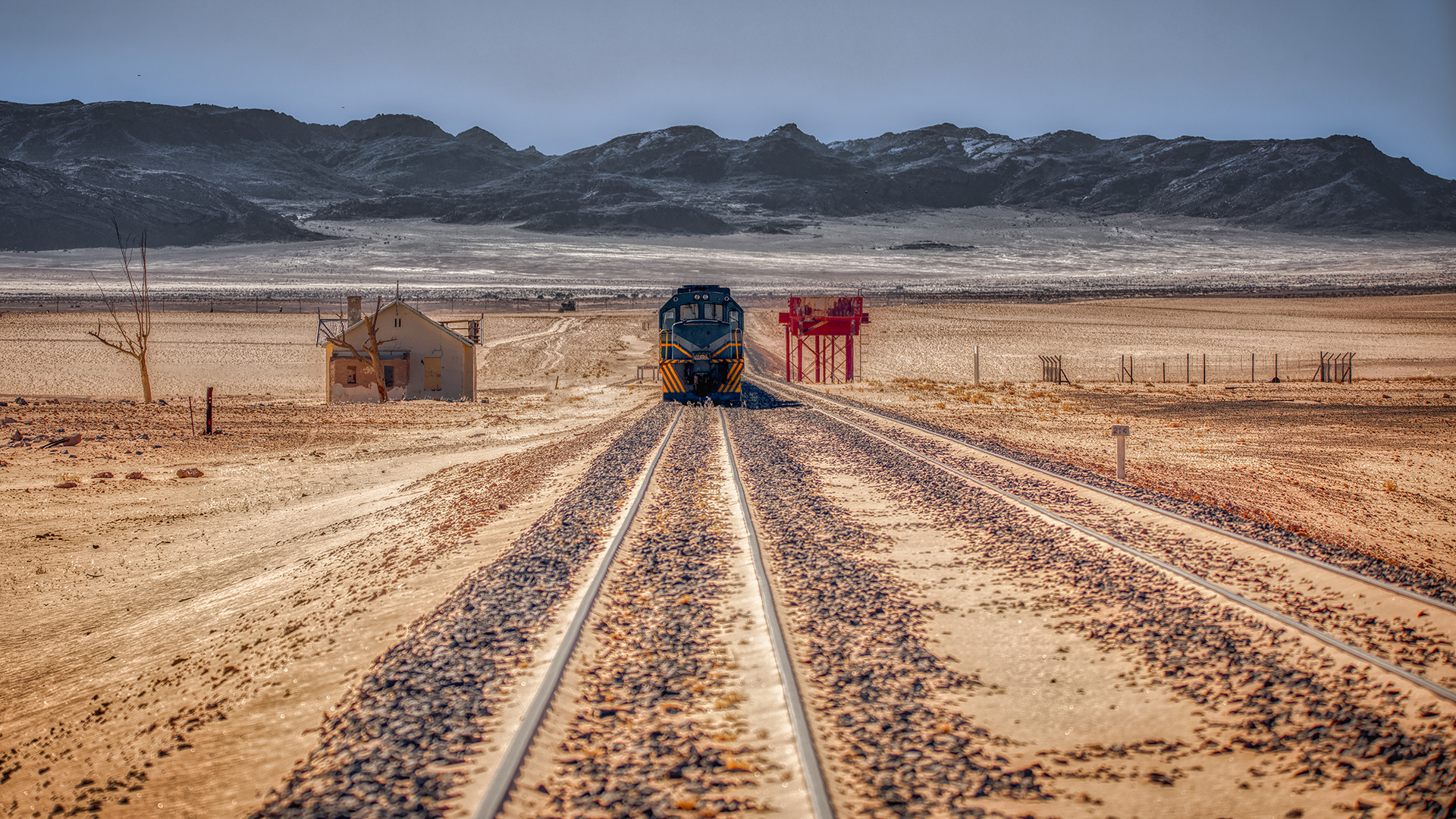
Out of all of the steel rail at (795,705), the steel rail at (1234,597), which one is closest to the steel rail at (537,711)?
the steel rail at (795,705)

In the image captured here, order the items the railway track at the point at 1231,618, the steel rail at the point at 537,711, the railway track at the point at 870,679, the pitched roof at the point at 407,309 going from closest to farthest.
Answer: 1. the steel rail at the point at 537,711
2. the railway track at the point at 870,679
3. the railway track at the point at 1231,618
4. the pitched roof at the point at 407,309

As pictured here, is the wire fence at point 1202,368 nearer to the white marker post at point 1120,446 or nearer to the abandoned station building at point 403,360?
the abandoned station building at point 403,360

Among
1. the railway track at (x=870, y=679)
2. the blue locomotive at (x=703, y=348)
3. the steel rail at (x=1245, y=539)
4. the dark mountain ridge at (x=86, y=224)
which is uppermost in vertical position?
the dark mountain ridge at (x=86, y=224)

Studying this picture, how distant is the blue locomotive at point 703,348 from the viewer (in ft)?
96.6

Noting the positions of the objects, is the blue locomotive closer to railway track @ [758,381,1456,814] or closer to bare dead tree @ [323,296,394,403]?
bare dead tree @ [323,296,394,403]

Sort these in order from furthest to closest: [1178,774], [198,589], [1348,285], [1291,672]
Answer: [1348,285] < [198,589] < [1291,672] < [1178,774]

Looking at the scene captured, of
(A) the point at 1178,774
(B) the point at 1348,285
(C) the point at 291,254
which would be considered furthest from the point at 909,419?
(C) the point at 291,254

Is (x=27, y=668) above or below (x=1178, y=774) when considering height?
below

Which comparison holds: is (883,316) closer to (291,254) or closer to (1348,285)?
(1348,285)

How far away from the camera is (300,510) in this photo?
1570cm

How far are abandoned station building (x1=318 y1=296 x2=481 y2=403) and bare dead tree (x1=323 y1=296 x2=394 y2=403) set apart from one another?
10 centimetres

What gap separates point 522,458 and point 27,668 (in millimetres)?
11000

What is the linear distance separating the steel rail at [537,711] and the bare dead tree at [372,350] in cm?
3122

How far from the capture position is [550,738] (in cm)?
536
